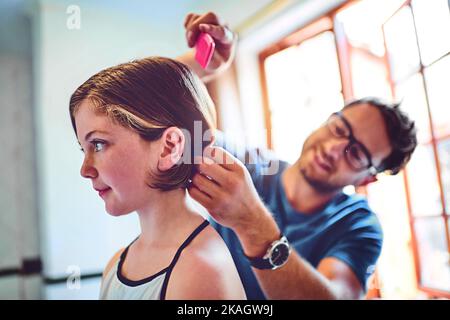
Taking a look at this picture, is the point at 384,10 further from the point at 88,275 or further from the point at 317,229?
the point at 88,275

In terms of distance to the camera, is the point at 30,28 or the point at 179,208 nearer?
the point at 179,208

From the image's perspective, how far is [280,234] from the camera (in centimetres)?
96

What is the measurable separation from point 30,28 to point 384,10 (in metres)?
1.05

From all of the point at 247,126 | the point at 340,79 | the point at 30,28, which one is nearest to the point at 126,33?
the point at 30,28

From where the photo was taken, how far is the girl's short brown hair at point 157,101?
0.98 metres

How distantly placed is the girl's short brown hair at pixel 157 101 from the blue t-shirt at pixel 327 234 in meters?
0.17

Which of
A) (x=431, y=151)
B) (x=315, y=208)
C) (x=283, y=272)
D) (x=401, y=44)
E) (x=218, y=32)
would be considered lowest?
(x=283, y=272)

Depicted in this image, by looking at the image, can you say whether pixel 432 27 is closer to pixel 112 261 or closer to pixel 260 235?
pixel 260 235

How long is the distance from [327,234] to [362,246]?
9 cm

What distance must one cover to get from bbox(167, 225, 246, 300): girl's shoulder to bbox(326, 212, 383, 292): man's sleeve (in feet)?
0.80

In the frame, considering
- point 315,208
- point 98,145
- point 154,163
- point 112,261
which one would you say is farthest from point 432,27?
point 112,261

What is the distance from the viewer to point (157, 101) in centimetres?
98

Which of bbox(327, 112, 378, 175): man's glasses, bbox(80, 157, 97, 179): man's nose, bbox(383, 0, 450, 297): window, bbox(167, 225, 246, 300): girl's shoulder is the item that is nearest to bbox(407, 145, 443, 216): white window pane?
bbox(383, 0, 450, 297): window

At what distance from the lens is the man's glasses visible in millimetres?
956
